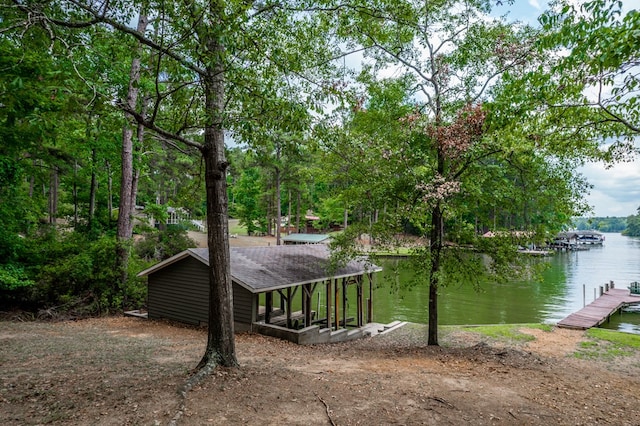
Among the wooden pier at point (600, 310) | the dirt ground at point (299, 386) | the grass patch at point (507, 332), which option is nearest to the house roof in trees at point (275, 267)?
the dirt ground at point (299, 386)

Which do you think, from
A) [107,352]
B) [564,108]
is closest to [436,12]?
[564,108]

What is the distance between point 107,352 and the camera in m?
7.22

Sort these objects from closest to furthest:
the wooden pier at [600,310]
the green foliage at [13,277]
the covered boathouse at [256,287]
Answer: the green foliage at [13,277] < the covered boathouse at [256,287] < the wooden pier at [600,310]

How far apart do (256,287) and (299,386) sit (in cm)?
514

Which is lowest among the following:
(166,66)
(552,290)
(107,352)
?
(552,290)

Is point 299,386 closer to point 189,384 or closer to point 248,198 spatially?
point 189,384

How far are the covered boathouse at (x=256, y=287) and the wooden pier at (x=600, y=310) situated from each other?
7.80 metres

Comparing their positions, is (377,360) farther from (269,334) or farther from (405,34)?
(405,34)

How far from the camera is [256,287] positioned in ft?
33.3

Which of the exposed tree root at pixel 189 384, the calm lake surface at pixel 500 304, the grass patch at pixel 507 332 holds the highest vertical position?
the exposed tree root at pixel 189 384

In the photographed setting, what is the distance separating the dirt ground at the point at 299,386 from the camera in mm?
4215

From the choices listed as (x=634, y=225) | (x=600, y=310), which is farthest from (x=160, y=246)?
(x=634, y=225)

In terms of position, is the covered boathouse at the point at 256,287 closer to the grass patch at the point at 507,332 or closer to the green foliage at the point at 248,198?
the grass patch at the point at 507,332

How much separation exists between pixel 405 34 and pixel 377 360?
7.62 meters
